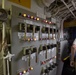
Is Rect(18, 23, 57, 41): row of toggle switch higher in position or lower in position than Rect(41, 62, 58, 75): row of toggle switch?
higher

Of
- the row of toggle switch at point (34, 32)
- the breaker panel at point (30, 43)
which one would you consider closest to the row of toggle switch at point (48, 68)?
the breaker panel at point (30, 43)

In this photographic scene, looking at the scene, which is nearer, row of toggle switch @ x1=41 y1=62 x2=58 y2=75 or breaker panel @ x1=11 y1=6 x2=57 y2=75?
breaker panel @ x1=11 y1=6 x2=57 y2=75

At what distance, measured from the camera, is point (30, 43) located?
1.42 m

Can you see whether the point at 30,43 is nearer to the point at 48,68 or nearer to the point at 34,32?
the point at 34,32

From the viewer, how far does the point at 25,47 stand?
134cm

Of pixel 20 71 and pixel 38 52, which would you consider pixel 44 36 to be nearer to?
pixel 38 52

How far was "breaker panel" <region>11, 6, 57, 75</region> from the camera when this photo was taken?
119 cm

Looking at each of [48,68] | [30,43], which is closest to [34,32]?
[30,43]

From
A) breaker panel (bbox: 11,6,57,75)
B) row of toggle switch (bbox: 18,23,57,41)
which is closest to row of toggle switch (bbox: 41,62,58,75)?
breaker panel (bbox: 11,6,57,75)

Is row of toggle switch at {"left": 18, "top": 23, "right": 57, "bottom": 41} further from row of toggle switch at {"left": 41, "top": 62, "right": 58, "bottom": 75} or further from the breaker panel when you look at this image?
row of toggle switch at {"left": 41, "top": 62, "right": 58, "bottom": 75}

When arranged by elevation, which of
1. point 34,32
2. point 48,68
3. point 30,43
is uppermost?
point 34,32

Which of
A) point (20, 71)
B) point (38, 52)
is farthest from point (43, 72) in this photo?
point (20, 71)

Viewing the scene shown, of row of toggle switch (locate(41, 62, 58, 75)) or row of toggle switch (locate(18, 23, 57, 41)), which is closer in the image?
row of toggle switch (locate(18, 23, 57, 41))

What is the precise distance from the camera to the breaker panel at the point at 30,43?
119cm
